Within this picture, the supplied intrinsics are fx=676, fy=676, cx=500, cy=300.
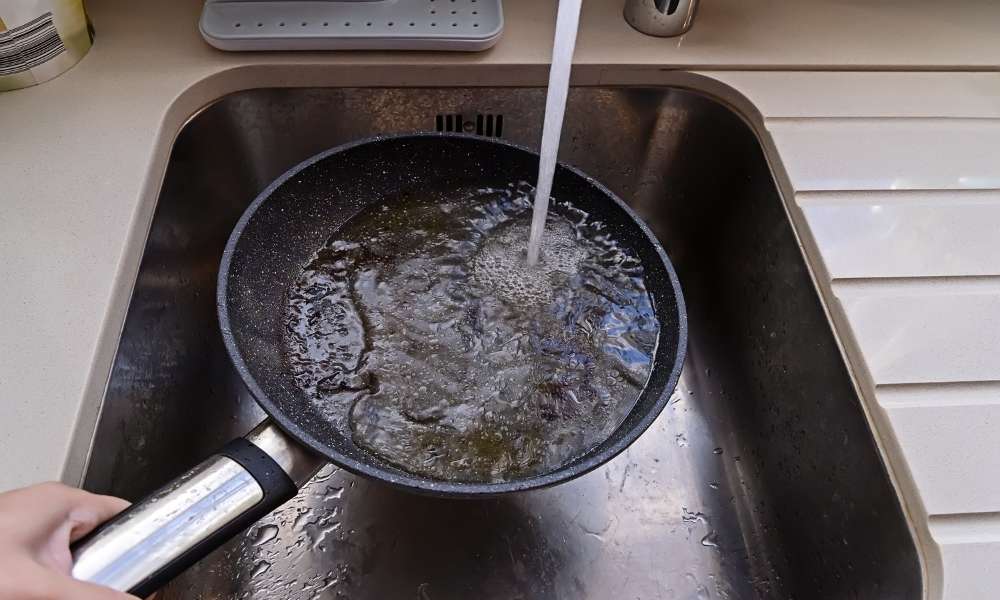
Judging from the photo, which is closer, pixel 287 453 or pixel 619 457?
pixel 287 453

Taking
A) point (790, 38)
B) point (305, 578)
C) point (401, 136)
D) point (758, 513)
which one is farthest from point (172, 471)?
point (790, 38)

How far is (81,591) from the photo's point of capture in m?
0.38

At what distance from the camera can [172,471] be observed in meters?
0.74

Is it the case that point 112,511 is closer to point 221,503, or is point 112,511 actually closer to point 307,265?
point 221,503

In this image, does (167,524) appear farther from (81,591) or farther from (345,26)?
(345,26)

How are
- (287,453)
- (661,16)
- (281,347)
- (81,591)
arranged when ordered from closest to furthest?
1. (81,591)
2. (287,453)
3. (281,347)
4. (661,16)

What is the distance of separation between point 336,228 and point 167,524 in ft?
1.32

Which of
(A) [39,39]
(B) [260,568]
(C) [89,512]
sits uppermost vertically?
(A) [39,39]

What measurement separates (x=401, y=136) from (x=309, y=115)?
0.60 feet

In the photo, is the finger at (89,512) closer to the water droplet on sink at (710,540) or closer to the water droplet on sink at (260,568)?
the water droplet on sink at (260,568)

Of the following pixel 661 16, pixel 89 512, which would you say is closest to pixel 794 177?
pixel 661 16

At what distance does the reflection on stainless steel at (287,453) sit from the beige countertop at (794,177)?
0.47ft

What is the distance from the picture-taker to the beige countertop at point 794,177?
555 mm

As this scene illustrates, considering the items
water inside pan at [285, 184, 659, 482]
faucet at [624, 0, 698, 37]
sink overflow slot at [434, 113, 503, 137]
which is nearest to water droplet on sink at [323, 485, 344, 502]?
water inside pan at [285, 184, 659, 482]
